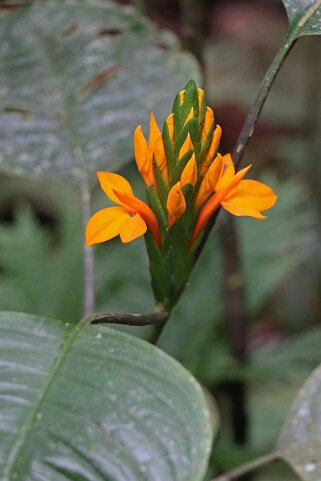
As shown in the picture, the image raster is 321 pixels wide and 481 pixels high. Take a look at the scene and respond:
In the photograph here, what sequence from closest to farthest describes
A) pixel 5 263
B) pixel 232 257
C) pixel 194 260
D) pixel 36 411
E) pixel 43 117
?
pixel 36 411, pixel 194 260, pixel 43 117, pixel 232 257, pixel 5 263

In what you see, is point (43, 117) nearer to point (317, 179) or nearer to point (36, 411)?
point (36, 411)

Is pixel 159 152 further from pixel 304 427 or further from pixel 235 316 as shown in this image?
pixel 235 316

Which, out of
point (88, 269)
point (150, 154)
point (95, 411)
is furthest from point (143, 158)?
point (88, 269)

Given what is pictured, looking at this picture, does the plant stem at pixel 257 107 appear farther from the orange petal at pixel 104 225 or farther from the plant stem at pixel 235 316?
the plant stem at pixel 235 316

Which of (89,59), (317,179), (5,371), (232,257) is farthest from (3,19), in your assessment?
(317,179)

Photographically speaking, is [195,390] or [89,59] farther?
[89,59]

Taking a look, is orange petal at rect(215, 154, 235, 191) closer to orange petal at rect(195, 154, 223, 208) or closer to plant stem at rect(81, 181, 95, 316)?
orange petal at rect(195, 154, 223, 208)

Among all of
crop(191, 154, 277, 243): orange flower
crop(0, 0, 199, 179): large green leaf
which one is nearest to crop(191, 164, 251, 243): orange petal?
crop(191, 154, 277, 243): orange flower
